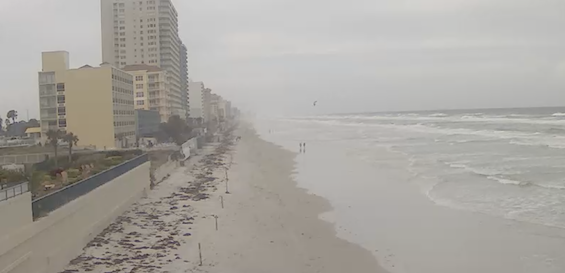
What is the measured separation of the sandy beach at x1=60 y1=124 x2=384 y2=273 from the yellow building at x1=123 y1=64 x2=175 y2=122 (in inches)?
1897

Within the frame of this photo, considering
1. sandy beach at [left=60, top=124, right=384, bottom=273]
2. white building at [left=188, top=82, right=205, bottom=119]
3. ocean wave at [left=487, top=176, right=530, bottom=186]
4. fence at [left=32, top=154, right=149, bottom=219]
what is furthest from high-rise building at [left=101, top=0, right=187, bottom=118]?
fence at [left=32, top=154, right=149, bottom=219]

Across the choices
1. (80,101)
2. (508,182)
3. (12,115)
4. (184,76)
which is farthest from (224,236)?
(184,76)

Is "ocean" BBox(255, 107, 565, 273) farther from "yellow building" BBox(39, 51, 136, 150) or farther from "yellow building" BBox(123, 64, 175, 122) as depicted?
"yellow building" BBox(123, 64, 175, 122)

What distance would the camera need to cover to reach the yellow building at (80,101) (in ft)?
133

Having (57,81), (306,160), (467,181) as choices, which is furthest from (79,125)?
(467,181)

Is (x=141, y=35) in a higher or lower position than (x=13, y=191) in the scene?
higher

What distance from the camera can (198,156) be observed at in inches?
1666

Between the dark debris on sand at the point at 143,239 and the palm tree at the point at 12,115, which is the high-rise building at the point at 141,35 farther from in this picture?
the dark debris on sand at the point at 143,239

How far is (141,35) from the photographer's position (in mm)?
98125

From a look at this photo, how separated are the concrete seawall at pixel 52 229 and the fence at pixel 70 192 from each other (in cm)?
12

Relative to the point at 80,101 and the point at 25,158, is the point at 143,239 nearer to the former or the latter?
the point at 25,158

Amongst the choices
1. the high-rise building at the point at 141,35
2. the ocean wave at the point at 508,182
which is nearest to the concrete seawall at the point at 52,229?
the ocean wave at the point at 508,182

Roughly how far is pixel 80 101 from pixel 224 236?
3050 centimetres

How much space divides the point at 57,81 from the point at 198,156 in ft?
41.8
